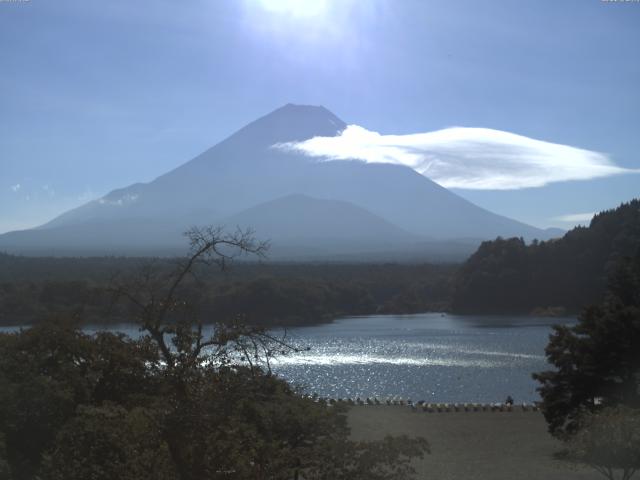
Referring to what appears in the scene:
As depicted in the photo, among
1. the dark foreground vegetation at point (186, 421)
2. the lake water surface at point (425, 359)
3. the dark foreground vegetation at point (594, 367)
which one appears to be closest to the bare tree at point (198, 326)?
the dark foreground vegetation at point (186, 421)

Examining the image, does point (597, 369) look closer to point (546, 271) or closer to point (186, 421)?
point (186, 421)

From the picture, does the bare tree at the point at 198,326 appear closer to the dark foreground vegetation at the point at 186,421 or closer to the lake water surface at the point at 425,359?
the dark foreground vegetation at the point at 186,421

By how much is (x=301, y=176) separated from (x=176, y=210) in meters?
35.4

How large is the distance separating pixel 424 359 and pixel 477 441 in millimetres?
16445

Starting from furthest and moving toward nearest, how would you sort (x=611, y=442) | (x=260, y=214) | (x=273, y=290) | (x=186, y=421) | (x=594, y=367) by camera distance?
(x=260, y=214) < (x=273, y=290) < (x=594, y=367) < (x=611, y=442) < (x=186, y=421)

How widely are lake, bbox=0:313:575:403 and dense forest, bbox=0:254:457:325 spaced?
106 inches

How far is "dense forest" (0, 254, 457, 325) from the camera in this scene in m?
41.8

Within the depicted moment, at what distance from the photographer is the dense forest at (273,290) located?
41812 mm

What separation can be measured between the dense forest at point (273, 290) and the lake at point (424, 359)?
2704 mm

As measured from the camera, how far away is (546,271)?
51.9 m

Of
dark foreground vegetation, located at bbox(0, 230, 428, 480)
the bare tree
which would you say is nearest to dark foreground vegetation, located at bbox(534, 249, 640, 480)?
dark foreground vegetation, located at bbox(0, 230, 428, 480)

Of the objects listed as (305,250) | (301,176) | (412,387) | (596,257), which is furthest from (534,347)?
(301,176)

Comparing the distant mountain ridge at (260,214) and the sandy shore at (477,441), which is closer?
the sandy shore at (477,441)

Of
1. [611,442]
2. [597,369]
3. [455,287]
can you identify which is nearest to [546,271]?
[455,287]
